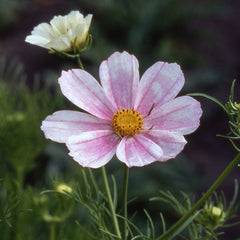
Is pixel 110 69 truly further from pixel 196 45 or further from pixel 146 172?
pixel 196 45

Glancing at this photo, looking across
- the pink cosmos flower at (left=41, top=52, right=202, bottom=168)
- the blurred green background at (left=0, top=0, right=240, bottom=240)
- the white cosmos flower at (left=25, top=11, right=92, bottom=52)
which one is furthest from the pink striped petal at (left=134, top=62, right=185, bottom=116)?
the blurred green background at (left=0, top=0, right=240, bottom=240)

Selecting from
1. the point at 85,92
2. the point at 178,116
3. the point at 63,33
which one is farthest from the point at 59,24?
the point at 178,116

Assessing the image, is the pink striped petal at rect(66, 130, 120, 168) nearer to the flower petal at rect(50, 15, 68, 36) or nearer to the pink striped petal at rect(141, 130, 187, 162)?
the pink striped petal at rect(141, 130, 187, 162)

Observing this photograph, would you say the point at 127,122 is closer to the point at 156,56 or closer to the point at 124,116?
the point at 124,116

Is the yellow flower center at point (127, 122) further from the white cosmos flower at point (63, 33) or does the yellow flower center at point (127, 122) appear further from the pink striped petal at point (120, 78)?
the white cosmos flower at point (63, 33)

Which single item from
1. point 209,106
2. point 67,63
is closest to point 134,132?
point 209,106

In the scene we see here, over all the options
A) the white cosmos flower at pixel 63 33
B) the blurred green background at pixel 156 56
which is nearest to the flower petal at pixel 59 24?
the white cosmos flower at pixel 63 33
